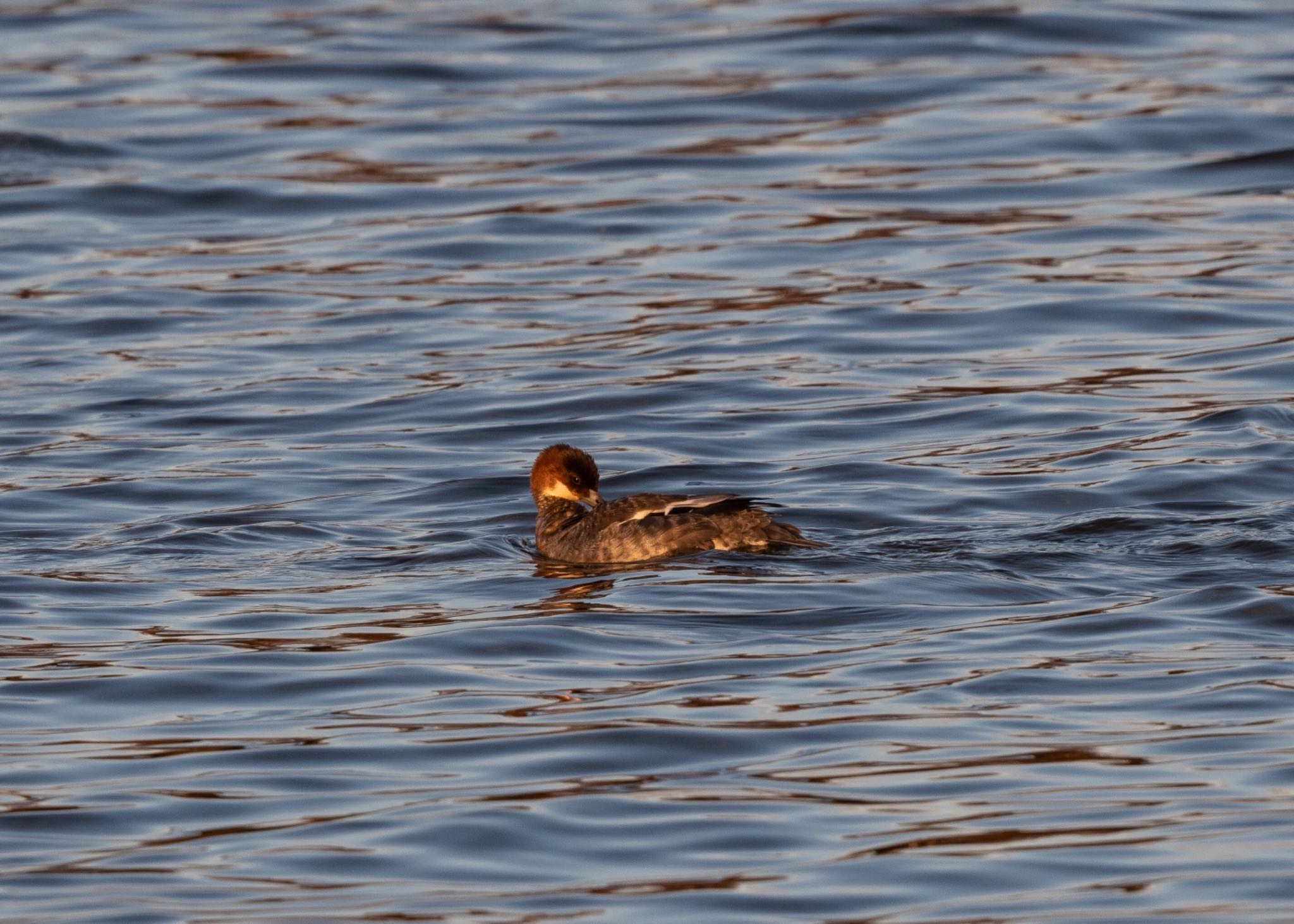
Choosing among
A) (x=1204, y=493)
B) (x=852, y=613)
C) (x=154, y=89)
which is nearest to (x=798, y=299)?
(x=1204, y=493)

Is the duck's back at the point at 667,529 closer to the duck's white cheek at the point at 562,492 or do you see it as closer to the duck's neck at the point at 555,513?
the duck's neck at the point at 555,513

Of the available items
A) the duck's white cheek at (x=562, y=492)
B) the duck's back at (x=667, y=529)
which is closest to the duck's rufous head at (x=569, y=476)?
the duck's white cheek at (x=562, y=492)

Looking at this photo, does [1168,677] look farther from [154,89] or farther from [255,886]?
[154,89]

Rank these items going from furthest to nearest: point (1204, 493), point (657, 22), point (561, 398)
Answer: point (657, 22)
point (561, 398)
point (1204, 493)

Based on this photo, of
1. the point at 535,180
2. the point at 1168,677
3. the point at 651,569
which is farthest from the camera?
the point at 535,180

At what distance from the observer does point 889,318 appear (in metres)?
15.2

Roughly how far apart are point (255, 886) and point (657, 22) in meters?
19.0

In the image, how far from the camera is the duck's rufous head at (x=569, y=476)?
10.9m

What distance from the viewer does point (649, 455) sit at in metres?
12.5

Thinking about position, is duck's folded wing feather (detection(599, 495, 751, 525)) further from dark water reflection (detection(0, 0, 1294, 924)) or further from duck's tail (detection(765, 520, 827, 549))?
dark water reflection (detection(0, 0, 1294, 924))

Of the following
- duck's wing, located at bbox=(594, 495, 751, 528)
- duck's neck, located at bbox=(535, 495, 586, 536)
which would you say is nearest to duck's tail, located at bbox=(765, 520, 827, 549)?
duck's wing, located at bbox=(594, 495, 751, 528)

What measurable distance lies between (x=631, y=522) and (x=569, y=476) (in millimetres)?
705

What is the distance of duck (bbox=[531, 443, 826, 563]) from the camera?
10.1 m

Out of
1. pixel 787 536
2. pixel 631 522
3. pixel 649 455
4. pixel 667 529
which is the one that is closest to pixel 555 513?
pixel 631 522
